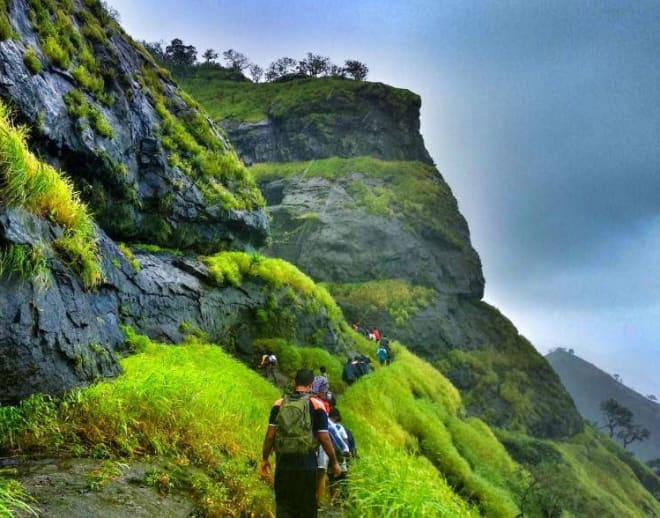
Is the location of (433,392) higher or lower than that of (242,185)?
lower

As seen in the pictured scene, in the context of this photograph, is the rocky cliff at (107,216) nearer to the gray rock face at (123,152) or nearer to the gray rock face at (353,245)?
the gray rock face at (123,152)

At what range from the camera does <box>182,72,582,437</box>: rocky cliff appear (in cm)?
4394

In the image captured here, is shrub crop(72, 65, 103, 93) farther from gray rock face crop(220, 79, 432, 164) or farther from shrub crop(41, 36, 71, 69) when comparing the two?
gray rock face crop(220, 79, 432, 164)

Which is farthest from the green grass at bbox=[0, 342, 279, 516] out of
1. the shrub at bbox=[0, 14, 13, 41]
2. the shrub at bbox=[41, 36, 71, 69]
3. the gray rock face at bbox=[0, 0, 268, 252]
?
the shrub at bbox=[41, 36, 71, 69]

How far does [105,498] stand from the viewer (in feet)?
16.8

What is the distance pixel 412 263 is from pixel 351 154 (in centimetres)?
2050

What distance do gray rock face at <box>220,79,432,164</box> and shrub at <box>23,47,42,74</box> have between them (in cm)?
5073

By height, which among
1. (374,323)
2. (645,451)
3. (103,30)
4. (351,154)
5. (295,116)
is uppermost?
(295,116)

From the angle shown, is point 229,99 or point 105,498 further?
point 229,99

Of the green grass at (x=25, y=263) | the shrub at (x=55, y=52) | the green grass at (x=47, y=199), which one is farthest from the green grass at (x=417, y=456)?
the shrub at (x=55, y=52)

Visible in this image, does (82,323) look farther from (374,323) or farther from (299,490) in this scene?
(374,323)

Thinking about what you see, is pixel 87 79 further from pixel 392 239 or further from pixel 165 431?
pixel 392 239

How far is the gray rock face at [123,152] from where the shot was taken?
36.9 ft

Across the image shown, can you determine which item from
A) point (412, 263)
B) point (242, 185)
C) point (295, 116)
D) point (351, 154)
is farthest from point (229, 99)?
point (242, 185)
